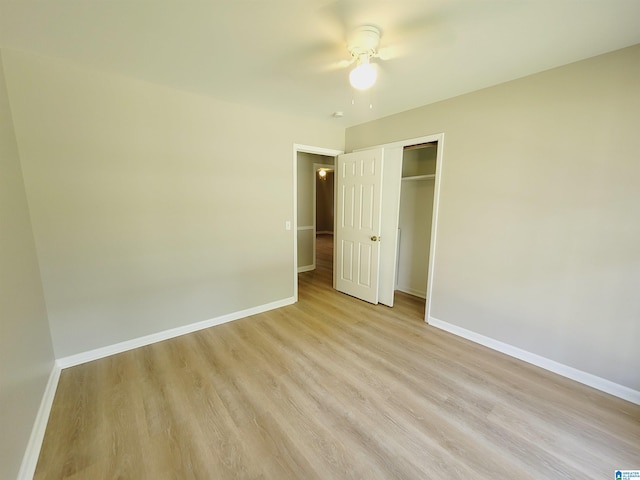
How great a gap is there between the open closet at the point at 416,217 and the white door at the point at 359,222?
0.66m

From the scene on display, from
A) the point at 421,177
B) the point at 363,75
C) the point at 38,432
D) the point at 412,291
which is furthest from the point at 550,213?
the point at 38,432

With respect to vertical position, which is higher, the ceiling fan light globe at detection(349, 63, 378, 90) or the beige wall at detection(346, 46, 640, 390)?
the ceiling fan light globe at detection(349, 63, 378, 90)

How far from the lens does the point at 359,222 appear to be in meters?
3.64

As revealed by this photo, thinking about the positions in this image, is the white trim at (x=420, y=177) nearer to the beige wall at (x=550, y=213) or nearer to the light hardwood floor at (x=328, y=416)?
the beige wall at (x=550, y=213)

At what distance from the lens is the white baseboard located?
1.94m

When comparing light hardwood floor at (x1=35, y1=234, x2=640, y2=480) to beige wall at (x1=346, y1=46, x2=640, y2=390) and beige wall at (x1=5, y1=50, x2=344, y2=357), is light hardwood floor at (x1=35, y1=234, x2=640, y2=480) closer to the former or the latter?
beige wall at (x1=346, y1=46, x2=640, y2=390)

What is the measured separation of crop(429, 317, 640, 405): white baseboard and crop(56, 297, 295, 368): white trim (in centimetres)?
224

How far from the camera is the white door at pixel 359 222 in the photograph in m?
3.41

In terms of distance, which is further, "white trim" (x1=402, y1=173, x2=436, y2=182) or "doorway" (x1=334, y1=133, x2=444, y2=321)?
"white trim" (x1=402, y1=173, x2=436, y2=182)

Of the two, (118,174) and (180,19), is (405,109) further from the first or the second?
(118,174)

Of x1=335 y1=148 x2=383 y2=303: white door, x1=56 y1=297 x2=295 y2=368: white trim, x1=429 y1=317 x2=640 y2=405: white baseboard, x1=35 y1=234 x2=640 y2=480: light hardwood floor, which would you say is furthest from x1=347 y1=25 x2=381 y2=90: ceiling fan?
x1=56 y1=297 x2=295 y2=368: white trim

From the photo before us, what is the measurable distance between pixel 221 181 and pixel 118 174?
2.94ft

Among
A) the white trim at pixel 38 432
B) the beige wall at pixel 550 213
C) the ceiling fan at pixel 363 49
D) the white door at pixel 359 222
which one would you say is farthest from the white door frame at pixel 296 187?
the white trim at pixel 38 432

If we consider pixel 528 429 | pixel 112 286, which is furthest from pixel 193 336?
pixel 528 429
